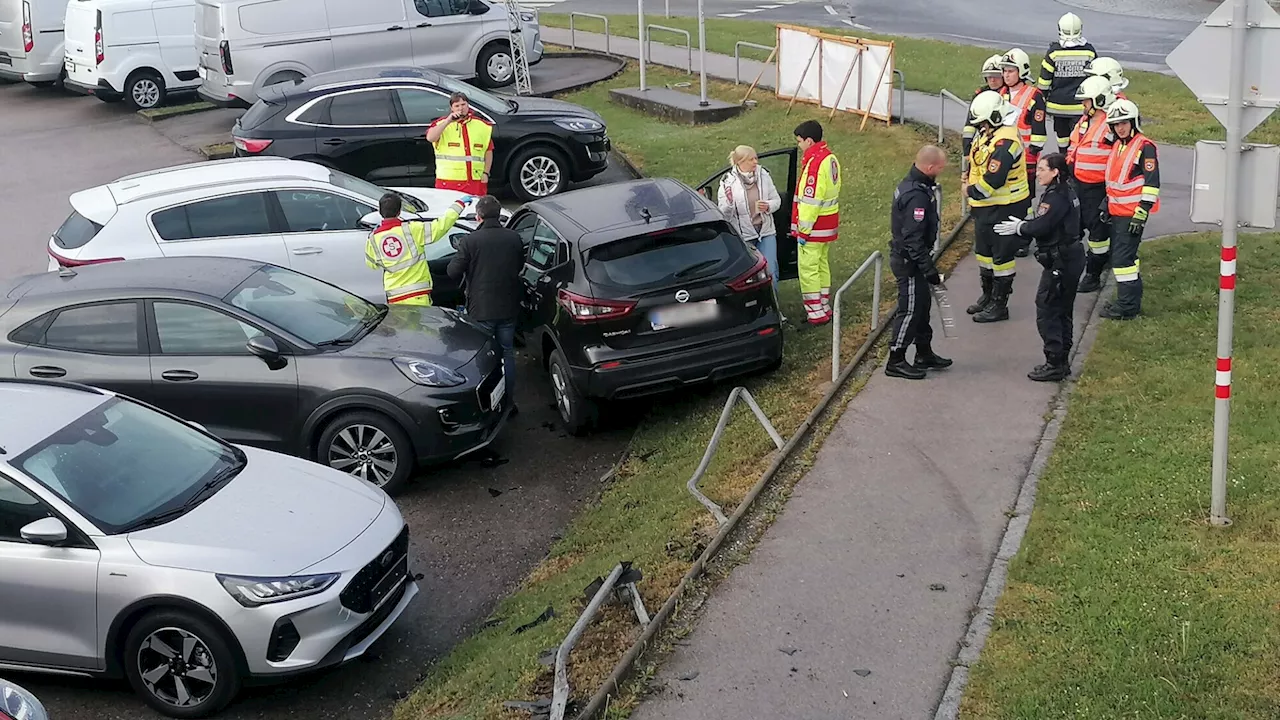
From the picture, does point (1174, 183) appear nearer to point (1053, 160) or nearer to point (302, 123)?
point (1053, 160)

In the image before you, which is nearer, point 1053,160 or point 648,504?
point 648,504

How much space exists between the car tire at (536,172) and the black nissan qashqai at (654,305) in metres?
6.53

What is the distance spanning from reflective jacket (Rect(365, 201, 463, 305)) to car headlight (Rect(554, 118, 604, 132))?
582 centimetres

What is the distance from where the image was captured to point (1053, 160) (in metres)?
Result: 9.27

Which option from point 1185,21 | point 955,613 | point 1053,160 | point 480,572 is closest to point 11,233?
point 480,572

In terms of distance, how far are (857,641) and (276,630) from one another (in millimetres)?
2823

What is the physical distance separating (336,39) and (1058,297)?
1431cm

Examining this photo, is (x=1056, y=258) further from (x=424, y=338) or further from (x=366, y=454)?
(x=366, y=454)

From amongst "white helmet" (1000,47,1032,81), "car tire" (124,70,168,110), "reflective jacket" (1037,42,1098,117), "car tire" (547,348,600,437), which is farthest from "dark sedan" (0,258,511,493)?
"car tire" (124,70,168,110)

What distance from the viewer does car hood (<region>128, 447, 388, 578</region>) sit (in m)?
6.41

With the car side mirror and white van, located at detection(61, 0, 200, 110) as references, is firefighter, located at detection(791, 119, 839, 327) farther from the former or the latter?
white van, located at detection(61, 0, 200, 110)

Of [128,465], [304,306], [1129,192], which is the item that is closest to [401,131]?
[304,306]

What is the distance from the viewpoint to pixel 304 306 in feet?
30.8

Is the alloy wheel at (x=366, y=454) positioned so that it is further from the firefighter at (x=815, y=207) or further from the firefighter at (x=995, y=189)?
the firefighter at (x=995, y=189)
